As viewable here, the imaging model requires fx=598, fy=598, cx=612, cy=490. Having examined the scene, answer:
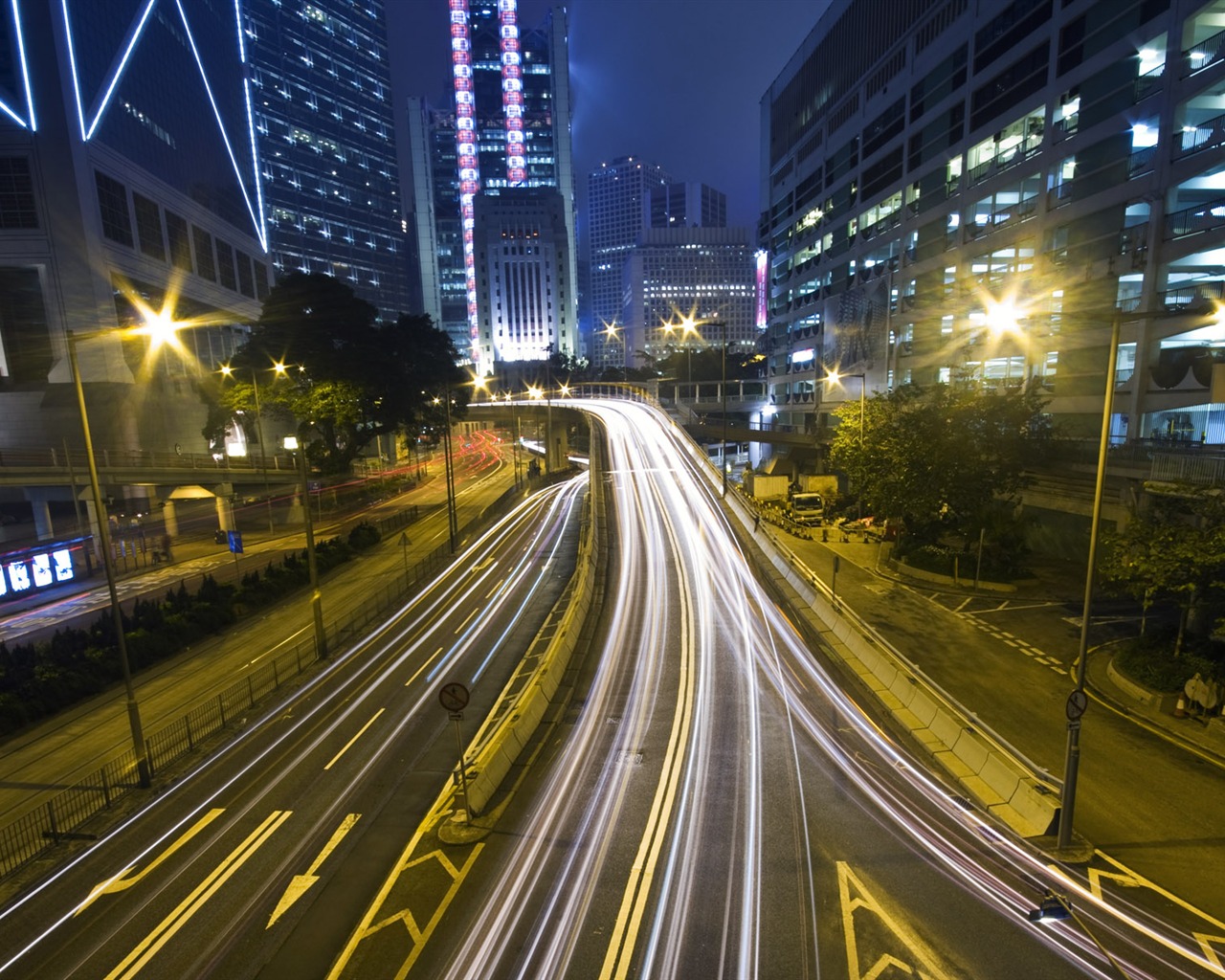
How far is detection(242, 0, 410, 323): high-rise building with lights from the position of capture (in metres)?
150

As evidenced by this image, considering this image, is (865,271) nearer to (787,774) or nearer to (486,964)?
(787,774)

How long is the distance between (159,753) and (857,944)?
16.7 m

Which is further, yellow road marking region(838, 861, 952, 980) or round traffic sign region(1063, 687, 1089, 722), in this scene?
round traffic sign region(1063, 687, 1089, 722)

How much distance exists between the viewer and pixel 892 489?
95.1 ft

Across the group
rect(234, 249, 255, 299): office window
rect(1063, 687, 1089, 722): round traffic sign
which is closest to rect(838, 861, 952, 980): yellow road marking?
rect(1063, 687, 1089, 722): round traffic sign

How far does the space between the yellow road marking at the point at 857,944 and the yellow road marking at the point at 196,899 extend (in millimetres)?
10743

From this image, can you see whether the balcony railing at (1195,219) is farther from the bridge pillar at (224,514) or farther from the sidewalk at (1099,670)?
the bridge pillar at (224,514)

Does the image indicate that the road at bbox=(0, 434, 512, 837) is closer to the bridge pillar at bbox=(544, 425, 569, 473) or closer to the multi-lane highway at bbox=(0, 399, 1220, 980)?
the multi-lane highway at bbox=(0, 399, 1220, 980)

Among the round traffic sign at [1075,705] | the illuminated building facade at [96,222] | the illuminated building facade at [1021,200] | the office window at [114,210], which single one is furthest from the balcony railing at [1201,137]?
the office window at [114,210]

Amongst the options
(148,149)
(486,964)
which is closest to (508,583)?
(486,964)

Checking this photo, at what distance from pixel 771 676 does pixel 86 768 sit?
1906 cm

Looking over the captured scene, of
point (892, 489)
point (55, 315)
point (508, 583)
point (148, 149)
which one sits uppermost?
point (148, 149)

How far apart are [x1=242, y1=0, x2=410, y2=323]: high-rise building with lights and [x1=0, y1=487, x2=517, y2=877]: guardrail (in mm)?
146486

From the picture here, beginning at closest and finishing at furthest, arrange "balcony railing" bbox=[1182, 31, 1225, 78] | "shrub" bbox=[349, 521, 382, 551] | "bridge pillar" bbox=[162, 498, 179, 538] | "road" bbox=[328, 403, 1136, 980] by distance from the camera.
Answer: "road" bbox=[328, 403, 1136, 980] < "balcony railing" bbox=[1182, 31, 1225, 78] < "shrub" bbox=[349, 521, 382, 551] < "bridge pillar" bbox=[162, 498, 179, 538]
